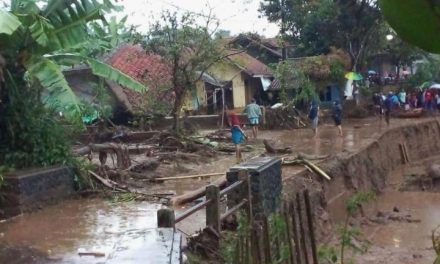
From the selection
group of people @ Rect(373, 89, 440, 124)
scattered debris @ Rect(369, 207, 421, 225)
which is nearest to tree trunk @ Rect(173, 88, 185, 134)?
scattered debris @ Rect(369, 207, 421, 225)

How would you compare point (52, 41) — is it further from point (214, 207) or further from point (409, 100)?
point (409, 100)

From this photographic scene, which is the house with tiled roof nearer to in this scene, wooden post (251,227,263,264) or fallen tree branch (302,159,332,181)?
fallen tree branch (302,159,332,181)

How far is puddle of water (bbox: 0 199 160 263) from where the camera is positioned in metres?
7.59

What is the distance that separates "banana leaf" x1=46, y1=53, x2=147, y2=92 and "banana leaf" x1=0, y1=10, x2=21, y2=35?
277cm

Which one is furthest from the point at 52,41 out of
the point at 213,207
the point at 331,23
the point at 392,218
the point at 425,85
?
the point at 425,85

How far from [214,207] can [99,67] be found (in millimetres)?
6145

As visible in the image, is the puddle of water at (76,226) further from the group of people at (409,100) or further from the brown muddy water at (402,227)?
the group of people at (409,100)

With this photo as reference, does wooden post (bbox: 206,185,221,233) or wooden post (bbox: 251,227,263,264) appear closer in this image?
wooden post (bbox: 251,227,263,264)

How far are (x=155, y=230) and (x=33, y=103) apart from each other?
8614 mm

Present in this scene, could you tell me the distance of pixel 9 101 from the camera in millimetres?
10445

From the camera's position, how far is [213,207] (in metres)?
7.34

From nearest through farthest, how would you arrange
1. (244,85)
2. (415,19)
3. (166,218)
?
(415,19), (166,218), (244,85)

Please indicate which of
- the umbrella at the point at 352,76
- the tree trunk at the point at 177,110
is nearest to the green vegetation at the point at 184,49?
the tree trunk at the point at 177,110

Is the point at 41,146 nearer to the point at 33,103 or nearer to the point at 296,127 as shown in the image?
the point at 33,103
